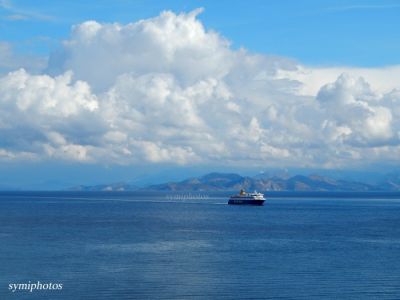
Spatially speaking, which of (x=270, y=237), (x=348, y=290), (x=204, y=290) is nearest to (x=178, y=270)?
(x=204, y=290)

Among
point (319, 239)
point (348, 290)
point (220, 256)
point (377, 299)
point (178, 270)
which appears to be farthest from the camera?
point (319, 239)

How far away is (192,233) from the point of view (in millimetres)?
118750

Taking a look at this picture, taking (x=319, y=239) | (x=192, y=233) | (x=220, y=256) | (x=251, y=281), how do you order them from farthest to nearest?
(x=192, y=233) < (x=319, y=239) < (x=220, y=256) < (x=251, y=281)

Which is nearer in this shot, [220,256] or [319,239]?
[220,256]

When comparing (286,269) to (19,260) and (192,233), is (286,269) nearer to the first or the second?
(19,260)

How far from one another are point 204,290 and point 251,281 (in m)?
7.27

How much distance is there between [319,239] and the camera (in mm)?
108375

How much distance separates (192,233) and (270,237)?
1641 centimetres

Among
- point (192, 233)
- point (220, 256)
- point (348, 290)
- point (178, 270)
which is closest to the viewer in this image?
point (348, 290)

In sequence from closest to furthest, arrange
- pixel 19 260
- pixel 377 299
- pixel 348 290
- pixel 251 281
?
pixel 377 299, pixel 348 290, pixel 251 281, pixel 19 260

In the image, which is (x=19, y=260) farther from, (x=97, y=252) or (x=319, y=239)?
(x=319, y=239)

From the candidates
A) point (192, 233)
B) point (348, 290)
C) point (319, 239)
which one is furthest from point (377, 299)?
point (192, 233)

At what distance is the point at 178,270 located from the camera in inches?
2717

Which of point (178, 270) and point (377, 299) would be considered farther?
point (178, 270)
